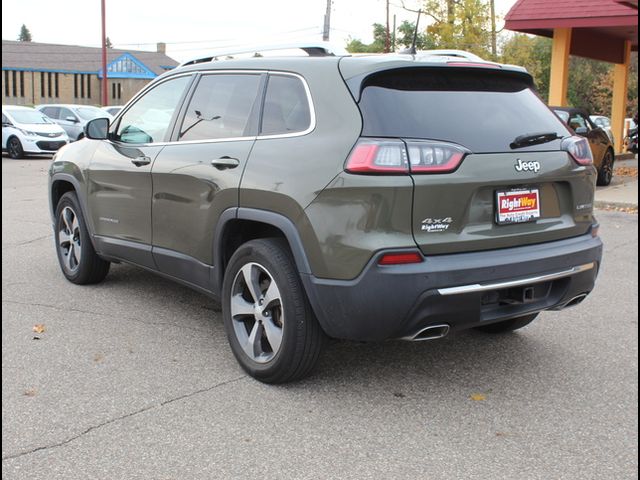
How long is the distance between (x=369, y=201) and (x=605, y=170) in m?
13.2

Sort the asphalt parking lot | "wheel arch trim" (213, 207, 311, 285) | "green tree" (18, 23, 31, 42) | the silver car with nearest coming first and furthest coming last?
1. the asphalt parking lot
2. "wheel arch trim" (213, 207, 311, 285)
3. the silver car
4. "green tree" (18, 23, 31, 42)

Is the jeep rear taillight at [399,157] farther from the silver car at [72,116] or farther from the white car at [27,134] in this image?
the silver car at [72,116]

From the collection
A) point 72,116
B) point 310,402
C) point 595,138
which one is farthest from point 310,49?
point 72,116

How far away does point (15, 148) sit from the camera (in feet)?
75.5

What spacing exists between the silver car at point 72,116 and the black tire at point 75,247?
20577 millimetres

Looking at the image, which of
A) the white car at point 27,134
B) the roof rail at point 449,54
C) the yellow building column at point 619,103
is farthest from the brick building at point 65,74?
the roof rail at point 449,54

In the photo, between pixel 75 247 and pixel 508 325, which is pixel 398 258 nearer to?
pixel 508 325

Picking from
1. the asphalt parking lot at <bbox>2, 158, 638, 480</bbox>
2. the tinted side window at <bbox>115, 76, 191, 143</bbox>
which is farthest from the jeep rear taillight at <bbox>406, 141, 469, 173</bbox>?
the tinted side window at <bbox>115, 76, 191, 143</bbox>

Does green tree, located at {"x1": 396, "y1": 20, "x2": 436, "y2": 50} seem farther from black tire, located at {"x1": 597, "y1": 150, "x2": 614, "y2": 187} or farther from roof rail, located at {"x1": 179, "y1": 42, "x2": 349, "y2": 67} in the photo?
roof rail, located at {"x1": 179, "y1": 42, "x2": 349, "y2": 67}

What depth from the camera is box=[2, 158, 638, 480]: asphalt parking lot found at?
338cm

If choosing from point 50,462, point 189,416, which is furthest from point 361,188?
point 50,462

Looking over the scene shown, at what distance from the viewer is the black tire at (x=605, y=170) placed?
50.6 ft

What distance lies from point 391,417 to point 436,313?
60 cm

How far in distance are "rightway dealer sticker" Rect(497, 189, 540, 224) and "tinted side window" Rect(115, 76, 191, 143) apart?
2.39 m
